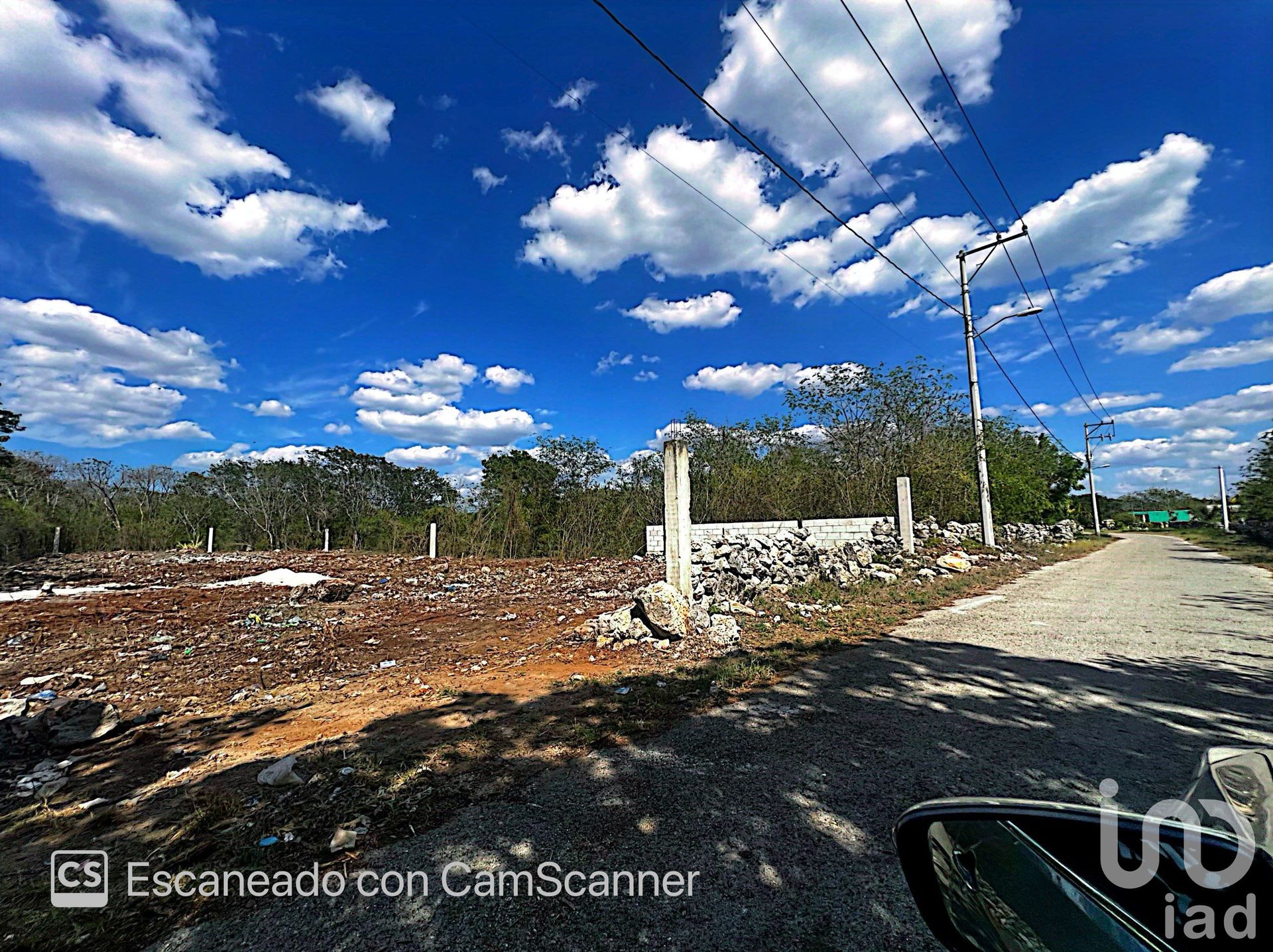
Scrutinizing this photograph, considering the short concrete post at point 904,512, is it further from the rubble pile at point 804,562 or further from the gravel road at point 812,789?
the gravel road at point 812,789

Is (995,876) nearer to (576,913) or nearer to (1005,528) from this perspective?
(576,913)

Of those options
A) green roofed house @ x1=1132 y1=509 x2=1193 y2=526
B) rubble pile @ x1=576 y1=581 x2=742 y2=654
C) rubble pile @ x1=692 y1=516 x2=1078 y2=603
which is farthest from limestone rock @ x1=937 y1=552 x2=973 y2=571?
green roofed house @ x1=1132 y1=509 x2=1193 y2=526

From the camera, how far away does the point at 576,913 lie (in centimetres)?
188

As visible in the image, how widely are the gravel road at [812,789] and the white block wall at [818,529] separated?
5850 mm

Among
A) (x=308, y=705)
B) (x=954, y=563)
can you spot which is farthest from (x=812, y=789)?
(x=954, y=563)

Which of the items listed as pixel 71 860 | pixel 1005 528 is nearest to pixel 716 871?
pixel 71 860

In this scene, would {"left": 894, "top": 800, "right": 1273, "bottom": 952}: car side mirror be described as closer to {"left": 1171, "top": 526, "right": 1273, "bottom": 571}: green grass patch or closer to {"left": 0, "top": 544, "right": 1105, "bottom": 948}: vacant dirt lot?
{"left": 0, "top": 544, "right": 1105, "bottom": 948}: vacant dirt lot

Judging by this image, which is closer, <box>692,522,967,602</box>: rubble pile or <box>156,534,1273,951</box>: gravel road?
<box>156,534,1273,951</box>: gravel road

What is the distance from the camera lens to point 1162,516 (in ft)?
201

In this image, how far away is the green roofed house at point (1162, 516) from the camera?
56.4m

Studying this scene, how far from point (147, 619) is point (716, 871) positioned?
9.83 metres

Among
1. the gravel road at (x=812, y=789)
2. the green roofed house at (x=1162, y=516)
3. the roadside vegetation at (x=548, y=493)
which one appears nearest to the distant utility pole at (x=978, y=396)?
the roadside vegetation at (x=548, y=493)

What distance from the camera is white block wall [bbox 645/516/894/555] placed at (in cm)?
1141

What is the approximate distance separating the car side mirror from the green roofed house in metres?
78.3
